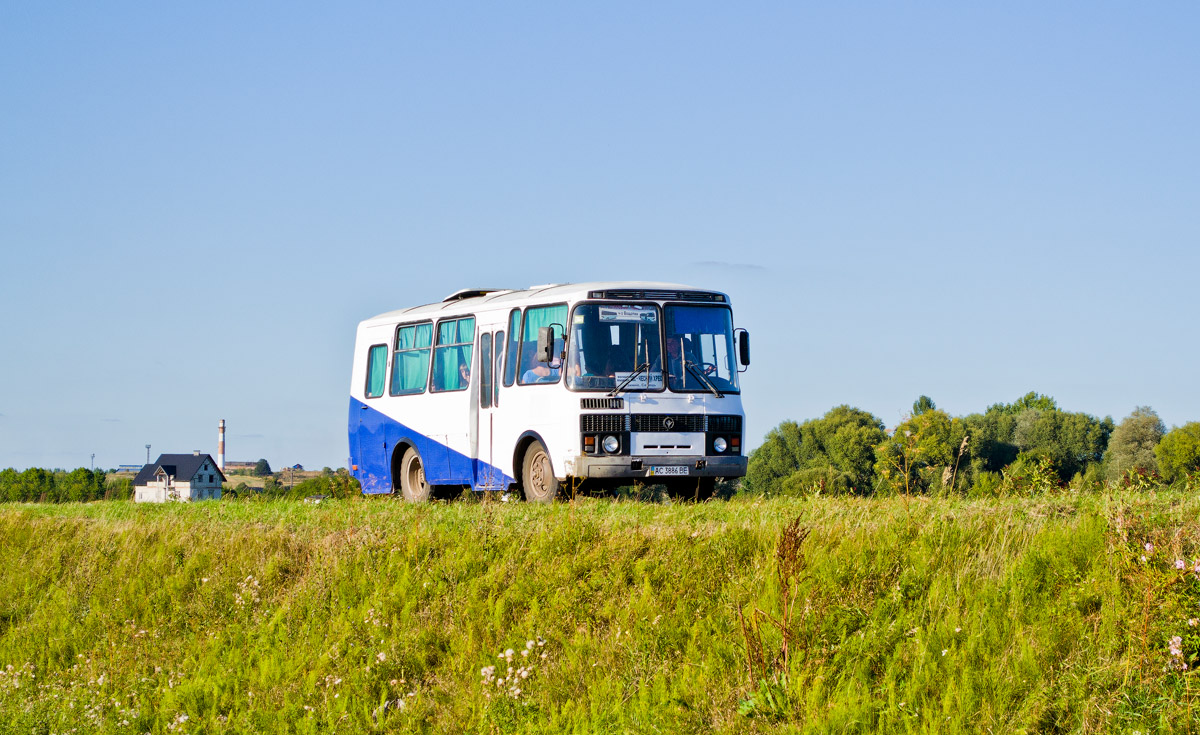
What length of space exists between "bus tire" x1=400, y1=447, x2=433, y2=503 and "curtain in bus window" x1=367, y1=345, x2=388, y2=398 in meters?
1.56

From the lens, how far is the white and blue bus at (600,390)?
17641 millimetres

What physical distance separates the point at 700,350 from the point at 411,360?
6.71 meters

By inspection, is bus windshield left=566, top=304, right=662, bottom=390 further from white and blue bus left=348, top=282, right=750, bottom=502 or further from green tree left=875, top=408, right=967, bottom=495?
green tree left=875, top=408, right=967, bottom=495

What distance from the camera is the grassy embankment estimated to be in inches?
343

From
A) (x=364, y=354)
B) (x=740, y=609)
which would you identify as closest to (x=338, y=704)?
(x=740, y=609)

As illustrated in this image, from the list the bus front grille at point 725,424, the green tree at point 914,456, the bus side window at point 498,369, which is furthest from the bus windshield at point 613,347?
the green tree at point 914,456

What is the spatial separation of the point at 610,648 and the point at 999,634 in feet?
9.57

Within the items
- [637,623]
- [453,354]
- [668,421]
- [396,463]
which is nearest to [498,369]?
[453,354]

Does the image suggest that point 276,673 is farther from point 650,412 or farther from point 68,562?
point 650,412

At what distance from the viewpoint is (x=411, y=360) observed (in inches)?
904

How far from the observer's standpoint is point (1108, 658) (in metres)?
8.68

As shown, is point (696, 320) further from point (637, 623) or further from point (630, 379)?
point (637, 623)

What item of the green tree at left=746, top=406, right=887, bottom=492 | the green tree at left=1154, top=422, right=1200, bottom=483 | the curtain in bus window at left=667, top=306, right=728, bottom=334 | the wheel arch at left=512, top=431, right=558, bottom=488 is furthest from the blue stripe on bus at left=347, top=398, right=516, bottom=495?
the green tree at left=746, top=406, right=887, bottom=492

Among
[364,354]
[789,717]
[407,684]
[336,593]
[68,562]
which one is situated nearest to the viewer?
[789,717]
